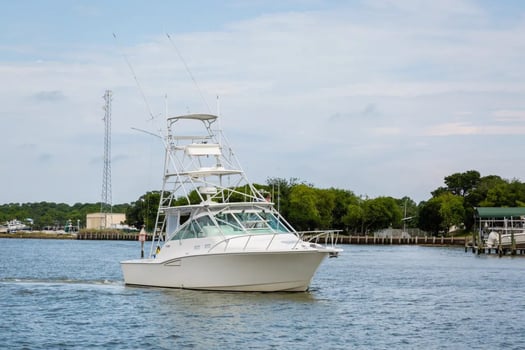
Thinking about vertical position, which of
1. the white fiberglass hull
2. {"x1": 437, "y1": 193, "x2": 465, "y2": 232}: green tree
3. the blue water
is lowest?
the blue water

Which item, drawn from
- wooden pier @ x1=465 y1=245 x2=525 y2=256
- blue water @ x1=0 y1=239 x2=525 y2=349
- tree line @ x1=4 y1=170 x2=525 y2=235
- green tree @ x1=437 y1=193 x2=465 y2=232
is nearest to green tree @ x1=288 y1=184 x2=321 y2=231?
tree line @ x1=4 y1=170 x2=525 y2=235

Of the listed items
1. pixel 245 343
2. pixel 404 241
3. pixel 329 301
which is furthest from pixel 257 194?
pixel 404 241

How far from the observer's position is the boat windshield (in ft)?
133

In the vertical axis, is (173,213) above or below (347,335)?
above

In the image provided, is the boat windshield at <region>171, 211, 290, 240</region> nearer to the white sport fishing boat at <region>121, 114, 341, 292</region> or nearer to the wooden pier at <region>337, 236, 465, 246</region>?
the white sport fishing boat at <region>121, 114, 341, 292</region>

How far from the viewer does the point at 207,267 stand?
131 feet

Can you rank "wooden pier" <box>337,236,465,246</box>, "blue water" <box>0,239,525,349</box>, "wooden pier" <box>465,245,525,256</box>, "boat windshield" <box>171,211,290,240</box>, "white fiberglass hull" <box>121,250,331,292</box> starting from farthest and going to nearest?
1. "wooden pier" <box>337,236,465,246</box>
2. "wooden pier" <box>465,245,525,256</box>
3. "boat windshield" <box>171,211,290,240</box>
4. "white fiberglass hull" <box>121,250,331,292</box>
5. "blue water" <box>0,239,525,349</box>

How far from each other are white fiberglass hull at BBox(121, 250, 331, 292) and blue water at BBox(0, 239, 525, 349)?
54cm

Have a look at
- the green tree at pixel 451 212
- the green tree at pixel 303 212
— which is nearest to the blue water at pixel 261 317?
the green tree at pixel 303 212

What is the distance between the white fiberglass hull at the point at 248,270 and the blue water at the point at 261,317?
54 cm

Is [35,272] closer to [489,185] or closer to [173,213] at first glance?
[173,213]

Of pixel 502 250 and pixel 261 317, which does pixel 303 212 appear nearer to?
pixel 502 250

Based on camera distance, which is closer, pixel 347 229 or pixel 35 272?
pixel 35 272

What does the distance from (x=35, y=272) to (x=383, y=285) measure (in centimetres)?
2602
